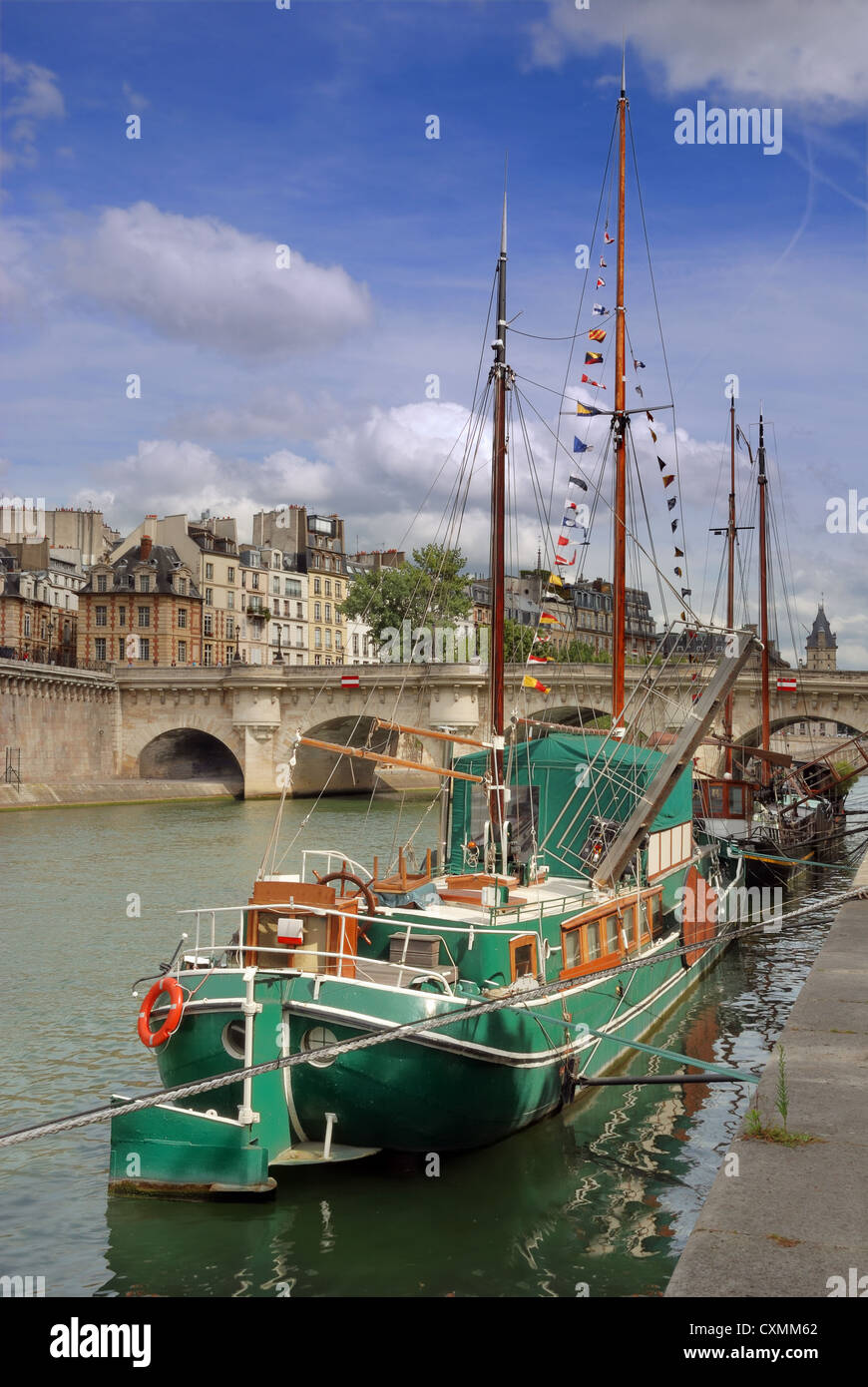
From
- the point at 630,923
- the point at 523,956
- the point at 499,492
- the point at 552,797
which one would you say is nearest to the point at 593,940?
the point at 630,923

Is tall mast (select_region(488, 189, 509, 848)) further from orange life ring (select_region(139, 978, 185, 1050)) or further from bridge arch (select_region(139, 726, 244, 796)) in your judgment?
bridge arch (select_region(139, 726, 244, 796))

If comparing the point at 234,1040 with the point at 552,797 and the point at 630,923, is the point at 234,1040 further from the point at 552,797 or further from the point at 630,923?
the point at 552,797

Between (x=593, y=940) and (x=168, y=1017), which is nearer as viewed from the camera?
(x=168, y=1017)

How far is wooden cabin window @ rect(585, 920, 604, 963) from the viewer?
14492mm

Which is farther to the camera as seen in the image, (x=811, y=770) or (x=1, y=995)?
(x=811, y=770)

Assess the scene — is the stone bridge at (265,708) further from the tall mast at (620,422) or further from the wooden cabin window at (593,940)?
the wooden cabin window at (593,940)

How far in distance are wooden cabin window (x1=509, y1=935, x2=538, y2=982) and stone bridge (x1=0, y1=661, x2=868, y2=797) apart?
4416 cm

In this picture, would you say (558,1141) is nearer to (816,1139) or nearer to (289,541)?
(816,1139)

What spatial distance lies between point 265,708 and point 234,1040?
5450cm

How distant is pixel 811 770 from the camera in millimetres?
47062

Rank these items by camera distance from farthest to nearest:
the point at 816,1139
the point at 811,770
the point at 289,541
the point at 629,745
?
1. the point at 289,541
2. the point at 811,770
3. the point at 629,745
4. the point at 816,1139

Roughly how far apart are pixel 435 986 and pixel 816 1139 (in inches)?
250

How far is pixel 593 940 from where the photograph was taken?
14766mm
